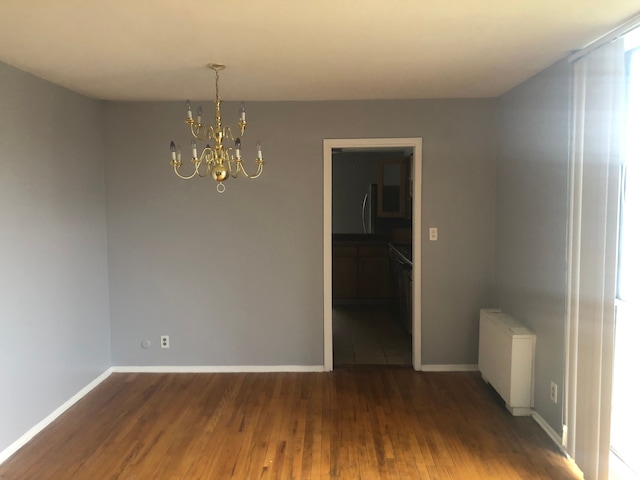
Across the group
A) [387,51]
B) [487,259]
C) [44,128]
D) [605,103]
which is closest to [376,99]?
[387,51]

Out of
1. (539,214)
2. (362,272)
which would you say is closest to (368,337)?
(362,272)

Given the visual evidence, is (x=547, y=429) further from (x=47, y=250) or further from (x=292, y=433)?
(x=47, y=250)

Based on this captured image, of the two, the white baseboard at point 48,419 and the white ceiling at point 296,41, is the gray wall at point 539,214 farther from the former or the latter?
the white baseboard at point 48,419

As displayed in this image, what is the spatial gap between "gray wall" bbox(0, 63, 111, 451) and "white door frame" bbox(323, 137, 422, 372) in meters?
1.96

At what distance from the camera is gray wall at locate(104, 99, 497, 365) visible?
415cm

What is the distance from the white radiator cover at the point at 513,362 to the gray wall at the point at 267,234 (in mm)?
607

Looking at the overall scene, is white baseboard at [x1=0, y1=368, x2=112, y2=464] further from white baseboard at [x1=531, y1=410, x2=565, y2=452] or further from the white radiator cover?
white baseboard at [x1=531, y1=410, x2=565, y2=452]

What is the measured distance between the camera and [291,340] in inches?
170

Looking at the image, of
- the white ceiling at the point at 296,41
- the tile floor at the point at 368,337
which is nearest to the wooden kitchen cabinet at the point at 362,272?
the tile floor at the point at 368,337

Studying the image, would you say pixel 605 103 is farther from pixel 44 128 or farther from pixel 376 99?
pixel 44 128

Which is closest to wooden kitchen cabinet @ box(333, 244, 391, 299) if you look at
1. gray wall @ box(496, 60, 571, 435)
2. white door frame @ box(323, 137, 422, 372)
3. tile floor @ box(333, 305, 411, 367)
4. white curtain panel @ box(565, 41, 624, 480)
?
tile floor @ box(333, 305, 411, 367)

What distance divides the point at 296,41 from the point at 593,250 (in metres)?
1.93

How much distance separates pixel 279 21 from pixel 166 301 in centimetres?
286

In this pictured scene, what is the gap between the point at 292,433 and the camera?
3.21m
